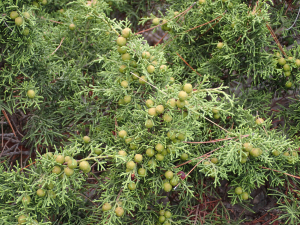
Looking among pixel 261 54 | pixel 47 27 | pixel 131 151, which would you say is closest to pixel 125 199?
pixel 131 151

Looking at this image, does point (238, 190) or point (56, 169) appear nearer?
point (56, 169)

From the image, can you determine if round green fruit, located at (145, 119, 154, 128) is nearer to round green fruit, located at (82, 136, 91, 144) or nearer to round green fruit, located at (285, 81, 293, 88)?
round green fruit, located at (82, 136, 91, 144)

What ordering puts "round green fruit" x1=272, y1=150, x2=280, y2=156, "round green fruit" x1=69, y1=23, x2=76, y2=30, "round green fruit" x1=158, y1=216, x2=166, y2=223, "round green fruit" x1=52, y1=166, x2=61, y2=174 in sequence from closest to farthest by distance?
"round green fruit" x1=52, y1=166, x2=61, y2=174 → "round green fruit" x1=272, y1=150, x2=280, y2=156 → "round green fruit" x1=158, y1=216, x2=166, y2=223 → "round green fruit" x1=69, y1=23, x2=76, y2=30

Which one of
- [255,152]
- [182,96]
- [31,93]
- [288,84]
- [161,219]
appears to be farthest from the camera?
[288,84]

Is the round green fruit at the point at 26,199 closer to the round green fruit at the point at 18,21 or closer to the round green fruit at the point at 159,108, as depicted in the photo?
the round green fruit at the point at 159,108

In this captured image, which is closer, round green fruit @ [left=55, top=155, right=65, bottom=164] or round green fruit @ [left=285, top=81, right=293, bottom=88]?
round green fruit @ [left=55, top=155, right=65, bottom=164]

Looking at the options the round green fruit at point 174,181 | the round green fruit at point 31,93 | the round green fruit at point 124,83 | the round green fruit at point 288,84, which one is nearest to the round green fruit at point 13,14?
the round green fruit at point 31,93

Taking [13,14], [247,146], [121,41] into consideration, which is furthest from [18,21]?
[247,146]

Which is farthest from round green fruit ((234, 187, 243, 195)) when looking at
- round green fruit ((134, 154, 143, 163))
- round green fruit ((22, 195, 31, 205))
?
round green fruit ((22, 195, 31, 205))

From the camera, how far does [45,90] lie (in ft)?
6.02

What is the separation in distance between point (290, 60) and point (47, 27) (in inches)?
75.2

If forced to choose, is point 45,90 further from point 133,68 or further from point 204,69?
point 204,69

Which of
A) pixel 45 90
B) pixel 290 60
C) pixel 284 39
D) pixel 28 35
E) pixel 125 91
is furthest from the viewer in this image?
pixel 284 39

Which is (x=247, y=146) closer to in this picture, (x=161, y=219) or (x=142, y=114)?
(x=142, y=114)
